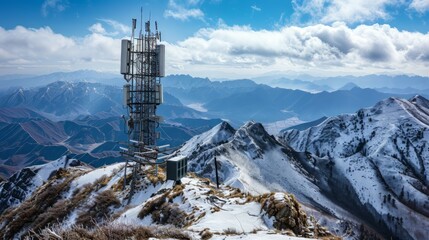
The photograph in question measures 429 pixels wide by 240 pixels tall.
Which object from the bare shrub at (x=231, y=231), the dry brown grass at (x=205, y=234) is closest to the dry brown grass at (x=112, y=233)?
the dry brown grass at (x=205, y=234)

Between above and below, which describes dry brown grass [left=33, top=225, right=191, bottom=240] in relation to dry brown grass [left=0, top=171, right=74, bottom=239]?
above

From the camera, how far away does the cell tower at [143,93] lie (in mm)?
38888

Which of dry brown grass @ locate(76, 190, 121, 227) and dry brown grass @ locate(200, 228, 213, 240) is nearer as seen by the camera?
dry brown grass @ locate(200, 228, 213, 240)

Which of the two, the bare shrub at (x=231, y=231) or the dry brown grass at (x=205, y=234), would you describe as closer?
the dry brown grass at (x=205, y=234)

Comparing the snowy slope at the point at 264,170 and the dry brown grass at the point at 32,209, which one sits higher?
the dry brown grass at the point at 32,209

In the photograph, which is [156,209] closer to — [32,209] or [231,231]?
[231,231]

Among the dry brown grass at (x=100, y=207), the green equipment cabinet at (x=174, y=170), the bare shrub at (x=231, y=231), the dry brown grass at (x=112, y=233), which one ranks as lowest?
the dry brown grass at (x=100, y=207)

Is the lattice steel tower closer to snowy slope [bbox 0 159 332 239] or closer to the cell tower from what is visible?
the cell tower

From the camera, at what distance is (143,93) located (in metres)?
A: 40.7

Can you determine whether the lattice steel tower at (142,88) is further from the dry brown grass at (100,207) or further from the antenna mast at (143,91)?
the dry brown grass at (100,207)

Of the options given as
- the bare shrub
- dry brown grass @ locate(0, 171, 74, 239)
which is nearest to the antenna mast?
dry brown grass @ locate(0, 171, 74, 239)

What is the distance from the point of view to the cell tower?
38.9 metres

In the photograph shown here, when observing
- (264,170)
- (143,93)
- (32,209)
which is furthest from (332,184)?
(32,209)

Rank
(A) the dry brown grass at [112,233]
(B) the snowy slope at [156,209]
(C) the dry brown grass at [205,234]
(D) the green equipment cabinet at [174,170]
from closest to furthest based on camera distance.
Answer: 1. (A) the dry brown grass at [112,233]
2. (C) the dry brown grass at [205,234]
3. (B) the snowy slope at [156,209]
4. (D) the green equipment cabinet at [174,170]
